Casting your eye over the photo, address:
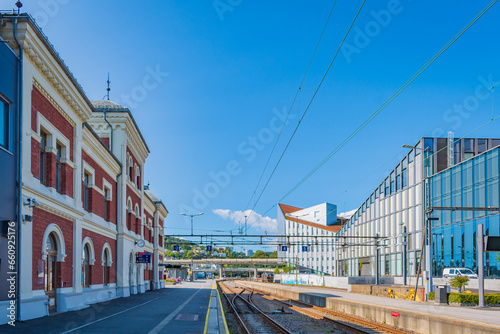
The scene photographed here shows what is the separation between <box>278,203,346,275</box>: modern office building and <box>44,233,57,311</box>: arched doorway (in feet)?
243

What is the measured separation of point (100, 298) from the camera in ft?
88.9

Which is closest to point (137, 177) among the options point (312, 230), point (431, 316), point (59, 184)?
point (59, 184)

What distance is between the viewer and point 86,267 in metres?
25.6

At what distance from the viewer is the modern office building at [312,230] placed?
95625 mm

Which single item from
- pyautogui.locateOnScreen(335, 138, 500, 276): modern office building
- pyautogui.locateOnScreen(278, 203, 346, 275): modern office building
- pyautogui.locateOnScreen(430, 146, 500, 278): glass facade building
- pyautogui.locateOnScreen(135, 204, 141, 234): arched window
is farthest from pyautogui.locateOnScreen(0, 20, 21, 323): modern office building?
pyautogui.locateOnScreen(278, 203, 346, 275): modern office building

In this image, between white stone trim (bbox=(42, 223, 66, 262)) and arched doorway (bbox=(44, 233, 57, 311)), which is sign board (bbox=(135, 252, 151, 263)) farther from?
arched doorway (bbox=(44, 233, 57, 311))

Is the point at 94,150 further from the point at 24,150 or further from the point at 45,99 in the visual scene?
the point at 24,150

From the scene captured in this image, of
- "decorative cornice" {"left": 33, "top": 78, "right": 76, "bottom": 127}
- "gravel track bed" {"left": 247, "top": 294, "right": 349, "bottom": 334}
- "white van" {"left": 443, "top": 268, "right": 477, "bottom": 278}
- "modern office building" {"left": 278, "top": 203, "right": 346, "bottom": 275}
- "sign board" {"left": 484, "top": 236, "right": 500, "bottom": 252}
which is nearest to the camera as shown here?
"decorative cornice" {"left": 33, "top": 78, "right": 76, "bottom": 127}

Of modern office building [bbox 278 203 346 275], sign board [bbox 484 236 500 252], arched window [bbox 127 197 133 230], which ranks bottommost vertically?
modern office building [bbox 278 203 346 275]

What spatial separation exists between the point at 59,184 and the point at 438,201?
3078cm

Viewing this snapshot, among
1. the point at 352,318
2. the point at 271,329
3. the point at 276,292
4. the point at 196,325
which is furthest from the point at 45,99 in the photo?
the point at 276,292

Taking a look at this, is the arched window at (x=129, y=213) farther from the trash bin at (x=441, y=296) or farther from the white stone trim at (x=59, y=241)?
the trash bin at (x=441, y=296)

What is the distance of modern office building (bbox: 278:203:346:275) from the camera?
314 feet

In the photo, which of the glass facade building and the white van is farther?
Result: the white van
